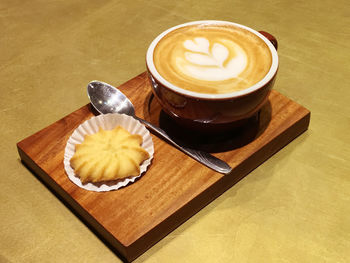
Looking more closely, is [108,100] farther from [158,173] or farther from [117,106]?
[158,173]

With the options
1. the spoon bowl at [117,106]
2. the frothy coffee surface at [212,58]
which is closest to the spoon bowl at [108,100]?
the spoon bowl at [117,106]

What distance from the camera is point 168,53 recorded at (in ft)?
2.34

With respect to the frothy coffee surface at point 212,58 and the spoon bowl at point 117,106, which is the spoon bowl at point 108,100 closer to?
the spoon bowl at point 117,106

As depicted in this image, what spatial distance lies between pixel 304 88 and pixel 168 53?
0.29 metres

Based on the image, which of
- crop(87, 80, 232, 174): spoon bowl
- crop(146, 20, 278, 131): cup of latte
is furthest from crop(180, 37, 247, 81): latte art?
crop(87, 80, 232, 174): spoon bowl

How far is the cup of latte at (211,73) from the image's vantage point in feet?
2.11

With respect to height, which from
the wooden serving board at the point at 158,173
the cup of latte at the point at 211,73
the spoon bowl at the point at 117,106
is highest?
the cup of latte at the point at 211,73

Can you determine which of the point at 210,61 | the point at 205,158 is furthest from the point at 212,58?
the point at 205,158

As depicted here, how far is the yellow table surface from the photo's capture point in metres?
0.63

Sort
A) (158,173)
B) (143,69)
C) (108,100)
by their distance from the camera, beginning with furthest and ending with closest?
(143,69) → (108,100) → (158,173)

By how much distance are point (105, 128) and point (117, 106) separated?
0.16 feet

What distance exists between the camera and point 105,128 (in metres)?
0.73

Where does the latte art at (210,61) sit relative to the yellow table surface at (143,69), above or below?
above

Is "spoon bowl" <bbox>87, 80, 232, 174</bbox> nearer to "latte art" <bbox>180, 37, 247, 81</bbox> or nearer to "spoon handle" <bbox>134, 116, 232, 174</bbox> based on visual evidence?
"spoon handle" <bbox>134, 116, 232, 174</bbox>
